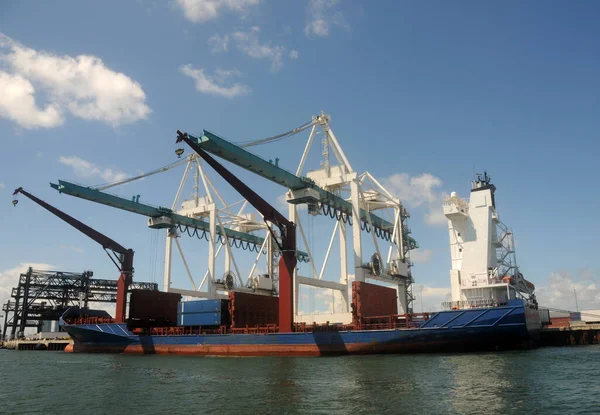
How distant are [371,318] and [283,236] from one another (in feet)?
26.2

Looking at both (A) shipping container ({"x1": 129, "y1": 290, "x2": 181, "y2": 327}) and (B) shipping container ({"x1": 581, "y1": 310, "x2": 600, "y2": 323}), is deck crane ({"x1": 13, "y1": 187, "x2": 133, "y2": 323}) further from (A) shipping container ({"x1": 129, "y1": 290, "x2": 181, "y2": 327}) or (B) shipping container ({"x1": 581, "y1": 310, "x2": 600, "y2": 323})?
(B) shipping container ({"x1": 581, "y1": 310, "x2": 600, "y2": 323})

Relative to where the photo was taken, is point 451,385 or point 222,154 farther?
point 222,154

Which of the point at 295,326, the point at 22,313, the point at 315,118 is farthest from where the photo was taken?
the point at 22,313

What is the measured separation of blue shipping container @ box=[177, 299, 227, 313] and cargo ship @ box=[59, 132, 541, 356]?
0.25ft

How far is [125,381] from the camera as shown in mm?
22422

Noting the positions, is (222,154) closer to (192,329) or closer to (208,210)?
(192,329)

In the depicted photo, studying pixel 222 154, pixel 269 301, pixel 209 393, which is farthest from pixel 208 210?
pixel 209 393

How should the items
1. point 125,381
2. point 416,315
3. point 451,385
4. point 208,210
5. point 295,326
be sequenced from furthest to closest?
point 208,210
point 295,326
point 416,315
point 125,381
point 451,385

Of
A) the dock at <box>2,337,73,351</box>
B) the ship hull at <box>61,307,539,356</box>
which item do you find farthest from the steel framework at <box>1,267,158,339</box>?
the ship hull at <box>61,307,539,356</box>

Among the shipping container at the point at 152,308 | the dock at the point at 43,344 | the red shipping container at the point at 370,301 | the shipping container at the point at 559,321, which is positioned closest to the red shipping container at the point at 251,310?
the red shipping container at the point at 370,301

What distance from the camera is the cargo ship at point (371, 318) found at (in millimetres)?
29078

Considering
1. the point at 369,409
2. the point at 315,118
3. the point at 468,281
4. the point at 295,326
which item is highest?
the point at 315,118

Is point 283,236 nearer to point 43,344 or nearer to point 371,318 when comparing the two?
point 371,318

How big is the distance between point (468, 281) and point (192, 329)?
20705 millimetres
